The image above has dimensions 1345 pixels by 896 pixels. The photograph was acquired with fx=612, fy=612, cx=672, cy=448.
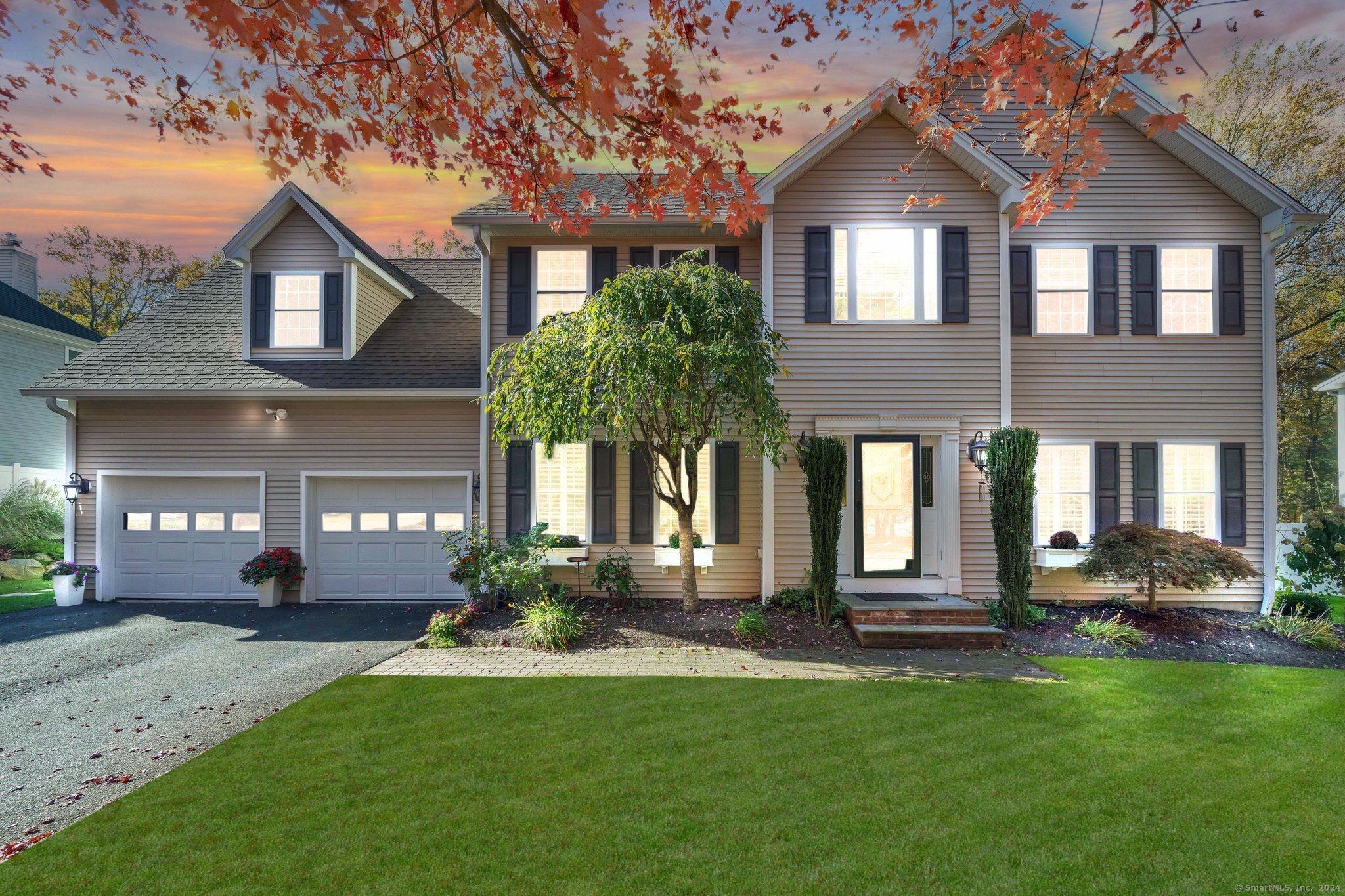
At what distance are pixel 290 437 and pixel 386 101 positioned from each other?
7.46 metres

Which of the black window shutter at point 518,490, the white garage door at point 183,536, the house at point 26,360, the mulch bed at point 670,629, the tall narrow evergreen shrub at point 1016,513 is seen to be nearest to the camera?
the mulch bed at point 670,629

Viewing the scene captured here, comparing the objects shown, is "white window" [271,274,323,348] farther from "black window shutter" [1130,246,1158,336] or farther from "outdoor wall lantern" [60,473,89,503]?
"black window shutter" [1130,246,1158,336]

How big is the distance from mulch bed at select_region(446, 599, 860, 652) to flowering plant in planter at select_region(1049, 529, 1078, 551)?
11.2ft

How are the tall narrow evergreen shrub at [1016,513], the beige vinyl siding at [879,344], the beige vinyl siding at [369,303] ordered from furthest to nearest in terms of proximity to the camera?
the beige vinyl siding at [369,303] → the beige vinyl siding at [879,344] → the tall narrow evergreen shrub at [1016,513]

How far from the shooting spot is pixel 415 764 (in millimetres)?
4074

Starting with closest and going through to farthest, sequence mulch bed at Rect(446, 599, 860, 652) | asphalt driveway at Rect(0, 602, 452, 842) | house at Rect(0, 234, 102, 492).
Answer: asphalt driveway at Rect(0, 602, 452, 842) < mulch bed at Rect(446, 599, 860, 652) < house at Rect(0, 234, 102, 492)

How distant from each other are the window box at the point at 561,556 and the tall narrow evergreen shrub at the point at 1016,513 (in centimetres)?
554

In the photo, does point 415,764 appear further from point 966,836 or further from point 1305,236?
point 1305,236

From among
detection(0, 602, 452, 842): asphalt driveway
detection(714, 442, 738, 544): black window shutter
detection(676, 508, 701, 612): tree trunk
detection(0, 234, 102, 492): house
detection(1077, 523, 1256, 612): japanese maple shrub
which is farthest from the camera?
detection(0, 234, 102, 492): house

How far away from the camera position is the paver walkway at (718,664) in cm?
607

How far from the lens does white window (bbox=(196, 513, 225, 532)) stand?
977 cm

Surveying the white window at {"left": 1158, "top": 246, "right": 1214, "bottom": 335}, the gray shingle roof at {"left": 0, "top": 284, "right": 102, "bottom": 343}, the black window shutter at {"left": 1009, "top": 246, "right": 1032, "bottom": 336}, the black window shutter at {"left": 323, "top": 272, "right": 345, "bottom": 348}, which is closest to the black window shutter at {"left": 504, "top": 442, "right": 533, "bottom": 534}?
the black window shutter at {"left": 323, "top": 272, "right": 345, "bottom": 348}

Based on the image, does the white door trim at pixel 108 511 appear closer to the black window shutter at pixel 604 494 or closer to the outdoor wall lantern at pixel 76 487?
→ the outdoor wall lantern at pixel 76 487

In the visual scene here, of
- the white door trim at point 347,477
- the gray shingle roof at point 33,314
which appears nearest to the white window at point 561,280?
the white door trim at point 347,477
